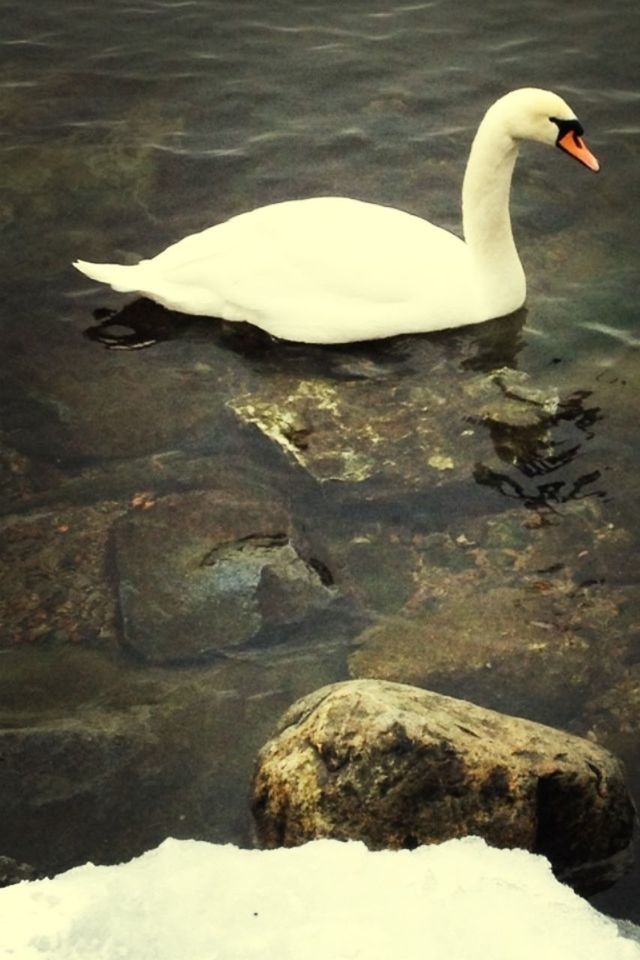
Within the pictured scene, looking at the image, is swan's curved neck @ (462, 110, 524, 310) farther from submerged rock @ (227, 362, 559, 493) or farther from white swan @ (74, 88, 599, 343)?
Answer: submerged rock @ (227, 362, 559, 493)

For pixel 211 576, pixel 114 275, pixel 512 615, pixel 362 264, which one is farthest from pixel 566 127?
pixel 211 576

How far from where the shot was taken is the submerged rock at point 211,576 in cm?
548

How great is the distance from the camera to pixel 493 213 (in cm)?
735

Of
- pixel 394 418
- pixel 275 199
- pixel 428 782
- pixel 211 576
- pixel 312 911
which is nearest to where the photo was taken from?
pixel 312 911

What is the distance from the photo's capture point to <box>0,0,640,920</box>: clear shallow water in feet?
20.5

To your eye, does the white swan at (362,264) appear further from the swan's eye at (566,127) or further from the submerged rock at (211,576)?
the submerged rock at (211,576)

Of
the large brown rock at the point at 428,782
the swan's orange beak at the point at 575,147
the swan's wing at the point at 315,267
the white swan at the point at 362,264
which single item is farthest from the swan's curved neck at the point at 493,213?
the large brown rock at the point at 428,782

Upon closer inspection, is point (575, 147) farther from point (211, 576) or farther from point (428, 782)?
point (428, 782)

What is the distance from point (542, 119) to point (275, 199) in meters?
1.70

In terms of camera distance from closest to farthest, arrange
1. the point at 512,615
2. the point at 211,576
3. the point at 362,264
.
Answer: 1. the point at 512,615
2. the point at 211,576
3. the point at 362,264

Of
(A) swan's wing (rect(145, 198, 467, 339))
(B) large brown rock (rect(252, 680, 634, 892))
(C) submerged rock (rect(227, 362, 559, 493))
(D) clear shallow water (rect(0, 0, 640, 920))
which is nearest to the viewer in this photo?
(B) large brown rock (rect(252, 680, 634, 892))

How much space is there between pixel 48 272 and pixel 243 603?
9.36 feet

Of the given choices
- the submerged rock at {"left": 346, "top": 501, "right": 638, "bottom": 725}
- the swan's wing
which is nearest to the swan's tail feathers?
the swan's wing

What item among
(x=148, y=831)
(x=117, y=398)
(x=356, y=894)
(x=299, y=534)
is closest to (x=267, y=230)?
(x=117, y=398)
